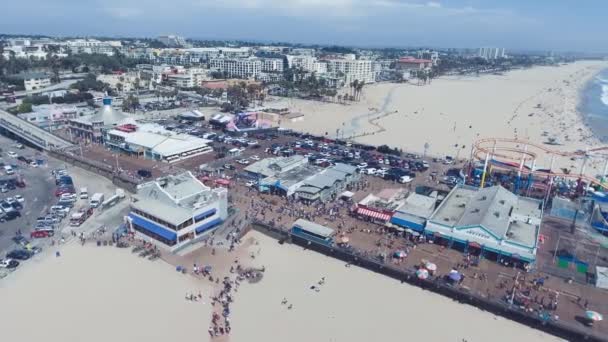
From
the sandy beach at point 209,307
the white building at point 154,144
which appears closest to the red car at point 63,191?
the white building at point 154,144

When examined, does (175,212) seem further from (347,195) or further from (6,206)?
(6,206)

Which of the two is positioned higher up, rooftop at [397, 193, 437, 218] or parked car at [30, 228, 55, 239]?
rooftop at [397, 193, 437, 218]

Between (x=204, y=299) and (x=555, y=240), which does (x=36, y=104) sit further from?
(x=555, y=240)

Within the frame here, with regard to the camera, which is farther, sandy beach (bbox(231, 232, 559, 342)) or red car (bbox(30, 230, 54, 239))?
red car (bbox(30, 230, 54, 239))

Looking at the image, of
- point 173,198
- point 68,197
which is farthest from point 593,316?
point 68,197

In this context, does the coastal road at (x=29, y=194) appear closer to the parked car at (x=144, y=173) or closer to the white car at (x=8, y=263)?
the white car at (x=8, y=263)

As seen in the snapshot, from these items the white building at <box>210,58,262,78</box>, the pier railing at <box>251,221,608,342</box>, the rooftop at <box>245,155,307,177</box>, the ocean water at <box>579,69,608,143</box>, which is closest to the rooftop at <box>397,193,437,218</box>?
the pier railing at <box>251,221,608,342</box>

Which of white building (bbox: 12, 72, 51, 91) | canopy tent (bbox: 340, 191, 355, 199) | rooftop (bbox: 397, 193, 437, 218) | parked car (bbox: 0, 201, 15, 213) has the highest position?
white building (bbox: 12, 72, 51, 91)

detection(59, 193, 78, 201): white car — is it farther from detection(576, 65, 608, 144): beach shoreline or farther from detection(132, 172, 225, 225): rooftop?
detection(576, 65, 608, 144): beach shoreline

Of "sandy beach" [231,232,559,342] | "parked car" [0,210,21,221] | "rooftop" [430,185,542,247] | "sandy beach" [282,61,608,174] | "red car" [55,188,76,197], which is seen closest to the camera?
"sandy beach" [231,232,559,342]
